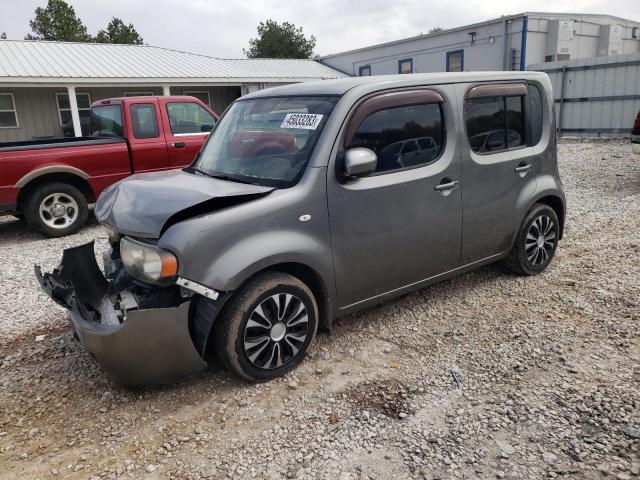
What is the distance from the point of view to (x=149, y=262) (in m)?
2.88

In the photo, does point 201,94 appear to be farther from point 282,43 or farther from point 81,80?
point 282,43

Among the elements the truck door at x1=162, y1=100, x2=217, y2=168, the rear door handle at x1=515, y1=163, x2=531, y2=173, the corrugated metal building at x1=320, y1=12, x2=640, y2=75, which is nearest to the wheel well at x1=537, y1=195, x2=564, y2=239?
the rear door handle at x1=515, y1=163, x2=531, y2=173

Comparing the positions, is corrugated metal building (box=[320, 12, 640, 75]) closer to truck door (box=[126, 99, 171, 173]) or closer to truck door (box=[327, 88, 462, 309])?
truck door (box=[126, 99, 171, 173])

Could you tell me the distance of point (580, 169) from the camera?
10977 millimetres

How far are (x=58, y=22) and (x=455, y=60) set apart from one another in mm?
33440

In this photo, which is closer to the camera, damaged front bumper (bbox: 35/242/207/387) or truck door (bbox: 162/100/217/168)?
damaged front bumper (bbox: 35/242/207/387)

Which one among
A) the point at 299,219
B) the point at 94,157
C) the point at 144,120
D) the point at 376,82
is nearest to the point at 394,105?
the point at 376,82

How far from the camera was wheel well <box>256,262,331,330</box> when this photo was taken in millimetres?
3289

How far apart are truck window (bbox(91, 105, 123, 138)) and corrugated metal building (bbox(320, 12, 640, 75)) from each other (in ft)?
52.4

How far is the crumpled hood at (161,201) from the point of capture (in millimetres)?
2939

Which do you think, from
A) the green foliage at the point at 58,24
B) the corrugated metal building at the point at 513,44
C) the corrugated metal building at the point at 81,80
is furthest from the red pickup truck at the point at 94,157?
the green foliage at the point at 58,24

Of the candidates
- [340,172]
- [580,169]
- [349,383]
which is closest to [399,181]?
[340,172]

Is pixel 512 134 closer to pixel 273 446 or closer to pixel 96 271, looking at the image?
pixel 273 446

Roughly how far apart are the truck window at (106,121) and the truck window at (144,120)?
238 millimetres
